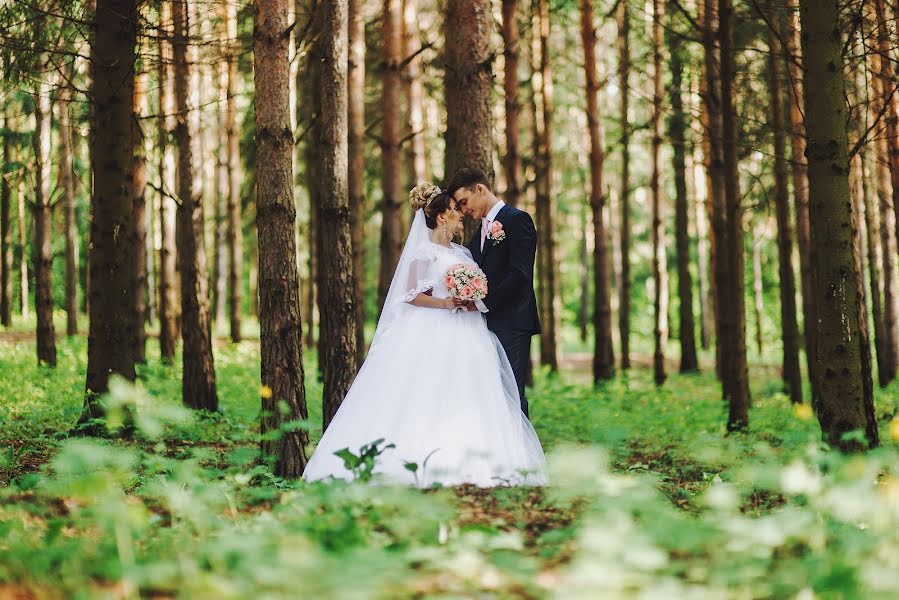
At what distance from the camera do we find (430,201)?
7008 millimetres

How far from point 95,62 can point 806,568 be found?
7.58m

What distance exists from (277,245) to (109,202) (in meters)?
3.11

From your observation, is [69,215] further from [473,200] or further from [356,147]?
[473,200]

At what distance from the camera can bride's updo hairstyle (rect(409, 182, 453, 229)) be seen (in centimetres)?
698

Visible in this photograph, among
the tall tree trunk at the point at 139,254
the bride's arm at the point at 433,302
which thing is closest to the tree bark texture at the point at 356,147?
the tall tree trunk at the point at 139,254

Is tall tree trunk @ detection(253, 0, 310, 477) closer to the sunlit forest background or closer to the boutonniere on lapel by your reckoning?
the sunlit forest background

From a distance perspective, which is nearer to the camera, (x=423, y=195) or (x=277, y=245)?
(x=277, y=245)

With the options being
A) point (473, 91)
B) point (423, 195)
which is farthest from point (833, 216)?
point (473, 91)

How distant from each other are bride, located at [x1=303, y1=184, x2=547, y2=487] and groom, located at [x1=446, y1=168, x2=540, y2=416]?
0.51ft

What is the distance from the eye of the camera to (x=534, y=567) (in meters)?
3.28

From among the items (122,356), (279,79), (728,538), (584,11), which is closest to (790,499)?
(728,538)

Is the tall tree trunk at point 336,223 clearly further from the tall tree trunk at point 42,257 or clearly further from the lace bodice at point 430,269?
the tall tree trunk at point 42,257

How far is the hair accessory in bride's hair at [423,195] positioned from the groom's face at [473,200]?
0.67 feet

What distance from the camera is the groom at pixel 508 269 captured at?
22.5 ft
